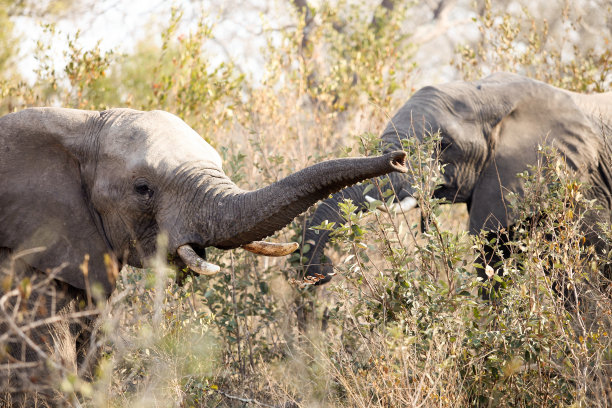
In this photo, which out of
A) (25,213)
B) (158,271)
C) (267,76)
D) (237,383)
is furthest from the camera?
(267,76)

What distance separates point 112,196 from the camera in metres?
3.63

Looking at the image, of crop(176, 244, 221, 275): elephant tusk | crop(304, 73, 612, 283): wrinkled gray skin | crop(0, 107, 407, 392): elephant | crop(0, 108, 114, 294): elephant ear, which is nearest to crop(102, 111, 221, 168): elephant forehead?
crop(0, 107, 407, 392): elephant

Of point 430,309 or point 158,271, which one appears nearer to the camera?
point 158,271

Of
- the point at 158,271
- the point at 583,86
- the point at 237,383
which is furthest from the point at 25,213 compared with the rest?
the point at 583,86

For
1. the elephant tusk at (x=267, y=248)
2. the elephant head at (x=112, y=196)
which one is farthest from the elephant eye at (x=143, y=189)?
the elephant tusk at (x=267, y=248)

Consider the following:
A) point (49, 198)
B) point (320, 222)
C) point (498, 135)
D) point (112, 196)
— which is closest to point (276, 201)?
point (112, 196)

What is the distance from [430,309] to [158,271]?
1294 mm

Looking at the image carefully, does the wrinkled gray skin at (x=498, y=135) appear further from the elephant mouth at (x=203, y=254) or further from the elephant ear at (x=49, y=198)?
the elephant ear at (x=49, y=198)

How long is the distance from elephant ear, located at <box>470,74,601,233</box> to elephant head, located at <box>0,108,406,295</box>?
249 centimetres

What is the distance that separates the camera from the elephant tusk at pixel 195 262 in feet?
11.0

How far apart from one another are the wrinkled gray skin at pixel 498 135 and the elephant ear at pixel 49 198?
2.15 meters

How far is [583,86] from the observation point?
8.00 metres

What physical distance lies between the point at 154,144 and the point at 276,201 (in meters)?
0.67

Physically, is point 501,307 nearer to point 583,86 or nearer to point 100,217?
point 100,217
